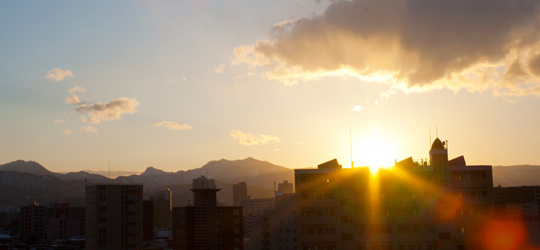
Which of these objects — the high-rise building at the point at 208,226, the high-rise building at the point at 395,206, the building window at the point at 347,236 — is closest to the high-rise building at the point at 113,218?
the high-rise building at the point at 208,226

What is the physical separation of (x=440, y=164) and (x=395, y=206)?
1121cm

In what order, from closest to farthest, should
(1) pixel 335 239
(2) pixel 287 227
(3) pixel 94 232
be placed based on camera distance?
A: (1) pixel 335 239 < (3) pixel 94 232 < (2) pixel 287 227

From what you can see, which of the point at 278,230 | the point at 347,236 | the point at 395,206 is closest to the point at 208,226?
the point at 278,230

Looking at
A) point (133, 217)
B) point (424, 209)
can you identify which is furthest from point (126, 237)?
point (424, 209)

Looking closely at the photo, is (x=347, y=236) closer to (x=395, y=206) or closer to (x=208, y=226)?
(x=395, y=206)

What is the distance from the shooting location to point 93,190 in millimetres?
125312

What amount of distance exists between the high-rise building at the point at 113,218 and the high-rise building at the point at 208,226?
38.7 ft

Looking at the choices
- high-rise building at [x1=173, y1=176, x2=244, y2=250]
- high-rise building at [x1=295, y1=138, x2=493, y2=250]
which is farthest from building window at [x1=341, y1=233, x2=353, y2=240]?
high-rise building at [x1=173, y1=176, x2=244, y2=250]

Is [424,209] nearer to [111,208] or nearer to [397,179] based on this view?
[397,179]

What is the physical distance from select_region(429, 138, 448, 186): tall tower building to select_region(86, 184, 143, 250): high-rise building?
249 ft

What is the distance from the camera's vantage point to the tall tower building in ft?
286

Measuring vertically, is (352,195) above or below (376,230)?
above

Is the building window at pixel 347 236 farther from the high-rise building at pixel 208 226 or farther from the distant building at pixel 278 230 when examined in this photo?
the distant building at pixel 278 230

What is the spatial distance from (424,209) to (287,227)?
7601cm
